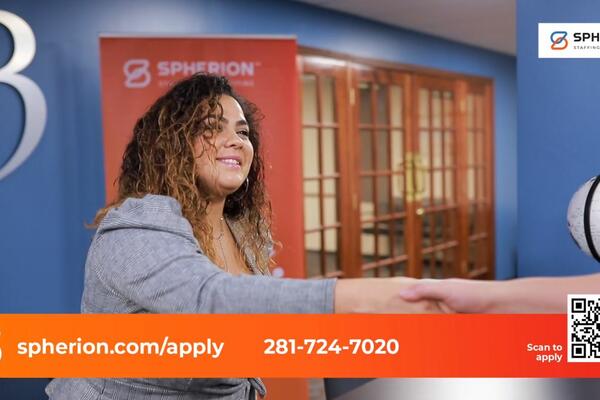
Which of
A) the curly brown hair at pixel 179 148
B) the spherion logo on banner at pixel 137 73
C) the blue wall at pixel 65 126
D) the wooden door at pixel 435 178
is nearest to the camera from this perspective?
the curly brown hair at pixel 179 148

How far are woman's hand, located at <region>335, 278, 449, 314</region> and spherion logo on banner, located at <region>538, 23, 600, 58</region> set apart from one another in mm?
555

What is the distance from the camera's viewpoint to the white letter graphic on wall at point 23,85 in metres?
1.16

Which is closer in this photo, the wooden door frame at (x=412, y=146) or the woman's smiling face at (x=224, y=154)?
the woman's smiling face at (x=224, y=154)

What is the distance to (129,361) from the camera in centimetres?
87

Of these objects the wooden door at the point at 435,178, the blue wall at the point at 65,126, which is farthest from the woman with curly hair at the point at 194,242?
the wooden door at the point at 435,178

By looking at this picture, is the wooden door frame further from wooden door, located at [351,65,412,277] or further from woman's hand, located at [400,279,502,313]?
woman's hand, located at [400,279,502,313]

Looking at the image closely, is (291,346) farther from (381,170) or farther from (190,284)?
(381,170)

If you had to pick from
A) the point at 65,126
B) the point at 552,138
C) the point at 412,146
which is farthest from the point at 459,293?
the point at 412,146

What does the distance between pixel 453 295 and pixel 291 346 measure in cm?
30

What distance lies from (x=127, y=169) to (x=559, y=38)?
0.74 meters

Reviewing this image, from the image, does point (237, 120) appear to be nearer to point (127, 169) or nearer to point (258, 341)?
point (127, 169)

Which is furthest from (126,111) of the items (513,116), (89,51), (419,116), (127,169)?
(513,116)

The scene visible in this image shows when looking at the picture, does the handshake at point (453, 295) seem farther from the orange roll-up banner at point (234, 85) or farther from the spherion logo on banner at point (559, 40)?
the orange roll-up banner at point (234, 85)

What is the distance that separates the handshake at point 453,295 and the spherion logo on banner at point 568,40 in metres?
0.38
